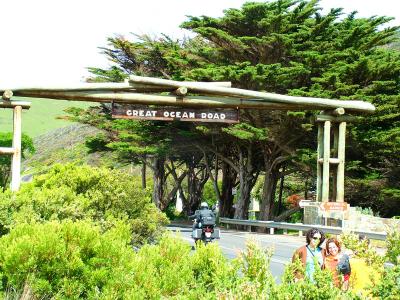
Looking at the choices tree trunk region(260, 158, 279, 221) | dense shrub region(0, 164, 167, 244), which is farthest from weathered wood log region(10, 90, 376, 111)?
tree trunk region(260, 158, 279, 221)

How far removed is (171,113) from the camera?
13.4 m

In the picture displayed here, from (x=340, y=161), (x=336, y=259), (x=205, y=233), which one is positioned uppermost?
(x=340, y=161)

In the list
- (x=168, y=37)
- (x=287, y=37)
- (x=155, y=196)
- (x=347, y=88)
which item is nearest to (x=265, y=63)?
(x=287, y=37)

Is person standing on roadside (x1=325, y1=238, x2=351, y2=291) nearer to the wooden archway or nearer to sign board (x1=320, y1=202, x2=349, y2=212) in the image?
the wooden archway

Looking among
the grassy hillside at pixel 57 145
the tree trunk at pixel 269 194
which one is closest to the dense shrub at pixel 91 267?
the tree trunk at pixel 269 194

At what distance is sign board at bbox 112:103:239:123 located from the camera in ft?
43.7

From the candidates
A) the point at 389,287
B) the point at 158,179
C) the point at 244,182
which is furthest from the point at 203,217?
the point at 158,179

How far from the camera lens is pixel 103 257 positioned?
8031 millimetres

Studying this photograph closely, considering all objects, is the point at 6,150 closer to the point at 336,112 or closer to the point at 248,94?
the point at 248,94

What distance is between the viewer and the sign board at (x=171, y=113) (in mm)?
13305

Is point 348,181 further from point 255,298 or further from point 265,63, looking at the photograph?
point 255,298

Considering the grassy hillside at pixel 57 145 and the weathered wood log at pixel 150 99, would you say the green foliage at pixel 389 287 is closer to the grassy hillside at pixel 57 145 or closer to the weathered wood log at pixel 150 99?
the weathered wood log at pixel 150 99

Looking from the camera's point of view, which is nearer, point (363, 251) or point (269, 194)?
point (363, 251)

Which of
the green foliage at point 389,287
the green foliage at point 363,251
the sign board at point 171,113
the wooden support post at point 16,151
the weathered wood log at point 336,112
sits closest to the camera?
the green foliage at point 389,287
